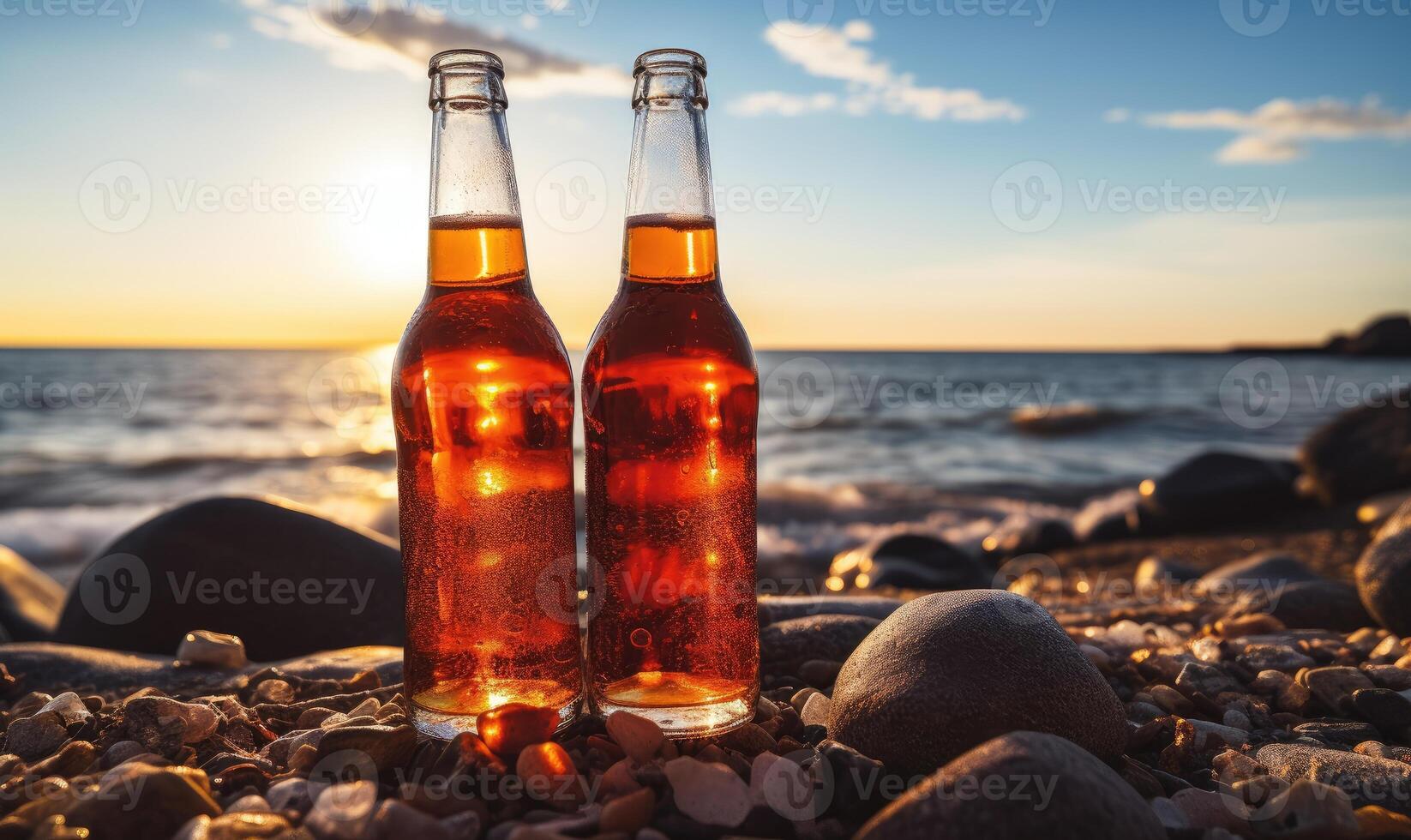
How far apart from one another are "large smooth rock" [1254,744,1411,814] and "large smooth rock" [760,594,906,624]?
4.14ft

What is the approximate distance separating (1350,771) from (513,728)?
1591mm

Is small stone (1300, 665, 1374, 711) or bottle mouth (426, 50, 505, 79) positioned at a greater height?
bottle mouth (426, 50, 505, 79)

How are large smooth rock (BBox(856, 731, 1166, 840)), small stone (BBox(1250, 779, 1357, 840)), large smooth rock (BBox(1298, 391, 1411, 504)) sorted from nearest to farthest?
1. large smooth rock (BBox(856, 731, 1166, 840))
2. small stone (BBox(1250, 779, 1357, 840))
3. large smooth rock (BBox(1298, 391, 1411, 504))

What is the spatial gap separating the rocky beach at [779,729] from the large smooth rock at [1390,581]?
0.01m

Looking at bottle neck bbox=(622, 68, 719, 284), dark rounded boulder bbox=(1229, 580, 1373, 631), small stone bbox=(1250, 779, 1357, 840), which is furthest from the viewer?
dark rounded boulder bbox=(1229, 580, 1373, 631)

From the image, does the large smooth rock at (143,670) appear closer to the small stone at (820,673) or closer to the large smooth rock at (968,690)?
the small stone at (820,673)

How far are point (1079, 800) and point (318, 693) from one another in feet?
6.64

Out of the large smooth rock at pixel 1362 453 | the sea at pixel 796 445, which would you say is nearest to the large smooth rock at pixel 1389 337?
the sea at pixel 796 445

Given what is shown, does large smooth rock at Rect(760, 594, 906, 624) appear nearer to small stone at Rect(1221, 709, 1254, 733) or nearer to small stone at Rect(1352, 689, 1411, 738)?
small stone at Rect(1221, 709, 1254, 733)

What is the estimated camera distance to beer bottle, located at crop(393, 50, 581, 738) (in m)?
1.83

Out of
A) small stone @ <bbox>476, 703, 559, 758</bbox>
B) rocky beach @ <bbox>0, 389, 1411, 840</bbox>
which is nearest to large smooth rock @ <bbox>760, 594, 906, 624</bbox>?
rocky beach @ <bbox>0, 389, 1411, 840</bbox>

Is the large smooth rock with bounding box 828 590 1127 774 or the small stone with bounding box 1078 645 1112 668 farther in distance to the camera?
the small stone with bounding box 1078 645 1112 668

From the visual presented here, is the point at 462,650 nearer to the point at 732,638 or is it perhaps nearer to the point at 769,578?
the point at 732,638

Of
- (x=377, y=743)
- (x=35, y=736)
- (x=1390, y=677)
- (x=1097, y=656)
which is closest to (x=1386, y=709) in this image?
(x=1390, y=677)
